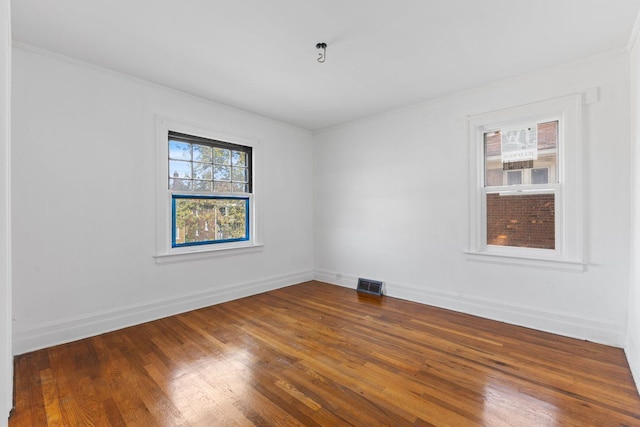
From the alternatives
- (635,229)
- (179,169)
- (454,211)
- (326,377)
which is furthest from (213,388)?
(635,229)

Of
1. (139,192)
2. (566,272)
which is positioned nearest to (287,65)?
(139,192)

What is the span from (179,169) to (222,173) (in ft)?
1.85

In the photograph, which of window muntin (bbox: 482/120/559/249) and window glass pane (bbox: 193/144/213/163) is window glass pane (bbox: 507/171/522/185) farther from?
window glass pane (bbox: 193/144/213/163)

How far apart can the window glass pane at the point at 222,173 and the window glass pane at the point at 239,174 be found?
0.07 metres

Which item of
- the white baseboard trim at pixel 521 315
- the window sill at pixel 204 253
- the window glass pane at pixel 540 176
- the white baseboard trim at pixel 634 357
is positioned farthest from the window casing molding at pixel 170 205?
the white baseboard trim at pixel 634 357

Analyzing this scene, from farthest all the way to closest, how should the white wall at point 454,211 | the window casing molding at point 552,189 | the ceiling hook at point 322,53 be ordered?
the window casing molding at point 552,189 < the white wall at point 454,211 < the ceiling hook at point 322,53

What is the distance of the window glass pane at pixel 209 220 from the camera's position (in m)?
3.65

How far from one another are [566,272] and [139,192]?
14.3 feet

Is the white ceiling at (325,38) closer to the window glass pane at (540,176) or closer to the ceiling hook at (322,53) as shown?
the ceiling hook at (322,53)

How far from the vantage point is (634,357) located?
2.26m

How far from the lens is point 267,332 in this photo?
9.90 feet

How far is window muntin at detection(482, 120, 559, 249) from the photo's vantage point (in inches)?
122

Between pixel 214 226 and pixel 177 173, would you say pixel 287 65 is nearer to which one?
pixel 177 173

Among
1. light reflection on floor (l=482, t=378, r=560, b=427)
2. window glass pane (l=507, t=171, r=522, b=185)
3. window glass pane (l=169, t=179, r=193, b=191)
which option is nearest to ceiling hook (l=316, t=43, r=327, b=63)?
window glass pane (l=169, t=179, r=193, b=191)
